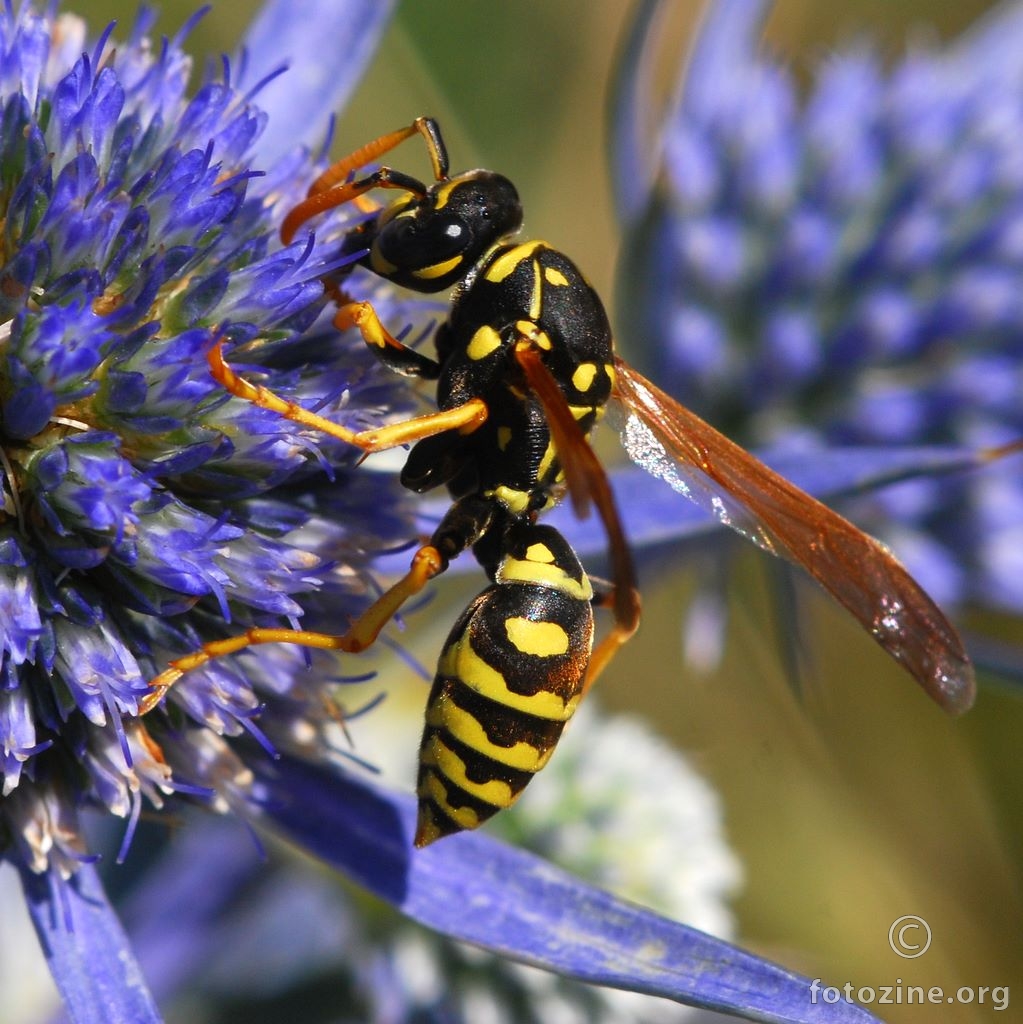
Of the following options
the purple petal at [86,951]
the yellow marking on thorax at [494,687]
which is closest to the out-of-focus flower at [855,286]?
the yellow marking on thorax at [494,687]

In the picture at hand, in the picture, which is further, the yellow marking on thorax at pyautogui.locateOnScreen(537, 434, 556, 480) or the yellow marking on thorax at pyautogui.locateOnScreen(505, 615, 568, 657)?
the yellow marking on thorax at pyautogui.locateOnScreen(537, 434, 556, 480)

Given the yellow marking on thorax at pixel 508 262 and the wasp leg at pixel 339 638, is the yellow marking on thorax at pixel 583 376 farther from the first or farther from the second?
the wasp leg at pixel 339 638

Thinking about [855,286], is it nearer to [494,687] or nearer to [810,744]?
[810,744]

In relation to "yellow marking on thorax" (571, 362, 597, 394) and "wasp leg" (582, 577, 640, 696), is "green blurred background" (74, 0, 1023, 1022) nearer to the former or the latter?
"wasp leg" (582, 577, 640, 696)

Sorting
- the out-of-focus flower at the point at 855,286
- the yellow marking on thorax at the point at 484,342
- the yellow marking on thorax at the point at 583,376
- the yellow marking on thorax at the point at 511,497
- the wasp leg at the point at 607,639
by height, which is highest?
the out-of-focus flower at the point at 855,286

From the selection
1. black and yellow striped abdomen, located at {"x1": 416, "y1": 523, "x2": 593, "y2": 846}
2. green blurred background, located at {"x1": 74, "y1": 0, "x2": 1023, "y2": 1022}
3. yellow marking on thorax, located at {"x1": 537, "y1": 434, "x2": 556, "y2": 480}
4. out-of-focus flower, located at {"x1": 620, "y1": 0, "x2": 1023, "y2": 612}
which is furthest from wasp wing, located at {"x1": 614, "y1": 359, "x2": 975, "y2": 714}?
green blurred background, located at {"x1": 74, "y1": 0, "x2": 1023, "y2": 1022}

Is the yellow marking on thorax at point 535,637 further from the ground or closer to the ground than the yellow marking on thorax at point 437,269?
closer to the ground

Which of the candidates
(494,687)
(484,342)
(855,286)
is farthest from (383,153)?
(855,286)
